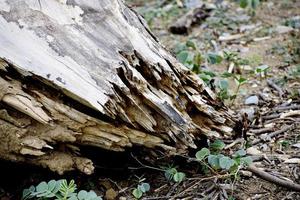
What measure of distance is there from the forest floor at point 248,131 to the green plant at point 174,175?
0.19ft

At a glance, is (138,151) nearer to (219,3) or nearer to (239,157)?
(239,157)

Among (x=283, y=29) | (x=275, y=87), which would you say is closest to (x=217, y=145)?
(x=275, y=87)

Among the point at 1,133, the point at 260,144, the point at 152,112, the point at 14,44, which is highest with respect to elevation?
the point at 14,44

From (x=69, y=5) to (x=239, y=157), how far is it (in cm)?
108

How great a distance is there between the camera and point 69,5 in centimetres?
184

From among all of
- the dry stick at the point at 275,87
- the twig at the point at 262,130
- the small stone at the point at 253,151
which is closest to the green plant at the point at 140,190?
the small stone at the point at 253,151

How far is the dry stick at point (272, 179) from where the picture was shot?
1817 mm

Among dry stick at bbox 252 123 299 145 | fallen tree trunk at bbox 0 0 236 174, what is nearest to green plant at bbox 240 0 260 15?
dry stick at bbox 252 123 299 145

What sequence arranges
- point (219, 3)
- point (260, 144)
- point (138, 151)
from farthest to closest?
1. point (219, 3)
2. point (260, 144)
3. point (138, 151)

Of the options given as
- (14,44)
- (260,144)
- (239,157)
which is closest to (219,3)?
(260,144)

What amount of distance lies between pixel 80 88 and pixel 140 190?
0.57 metres

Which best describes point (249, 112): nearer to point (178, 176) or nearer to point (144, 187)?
point (178, 176)

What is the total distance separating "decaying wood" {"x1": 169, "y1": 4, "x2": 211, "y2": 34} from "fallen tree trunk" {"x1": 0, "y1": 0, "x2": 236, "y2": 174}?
2.32 meters

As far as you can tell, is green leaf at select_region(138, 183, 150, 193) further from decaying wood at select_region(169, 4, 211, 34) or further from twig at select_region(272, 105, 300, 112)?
decaying wood at select_region(169, 4, 211, 34)
